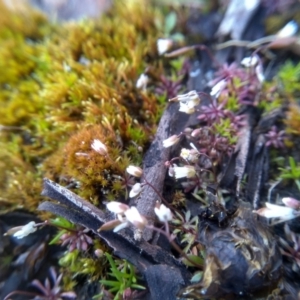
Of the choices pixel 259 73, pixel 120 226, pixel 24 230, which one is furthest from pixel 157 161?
pixel 259 73

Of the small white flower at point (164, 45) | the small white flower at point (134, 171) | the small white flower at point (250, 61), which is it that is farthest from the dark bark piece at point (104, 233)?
the small white flower at point (250, 61)

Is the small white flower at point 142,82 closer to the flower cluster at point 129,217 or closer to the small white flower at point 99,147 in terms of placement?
the small white flower at point 99,147

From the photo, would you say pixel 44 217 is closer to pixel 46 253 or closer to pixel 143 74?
pixel 46 253

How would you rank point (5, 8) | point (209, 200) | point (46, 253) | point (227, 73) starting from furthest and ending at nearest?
point (5, 8) < point (227, 73) < point (46, 253) < point (209, 200)

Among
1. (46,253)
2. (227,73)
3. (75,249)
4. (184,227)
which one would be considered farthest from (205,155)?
(46,253)

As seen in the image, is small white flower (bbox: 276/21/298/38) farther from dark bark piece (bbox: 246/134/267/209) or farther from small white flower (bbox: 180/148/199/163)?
small white flower (bbox: 180/148/199/163)
